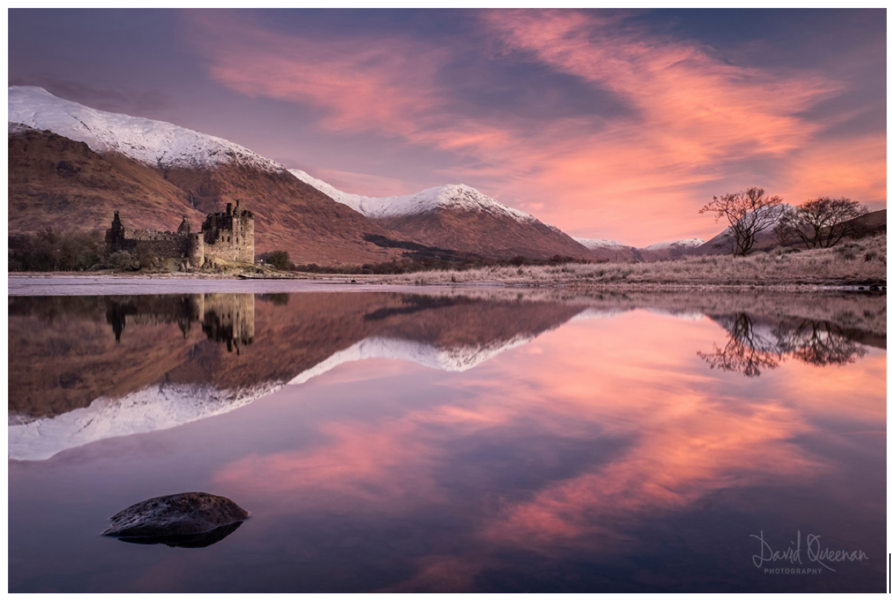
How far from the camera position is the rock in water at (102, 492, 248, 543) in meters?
3.49

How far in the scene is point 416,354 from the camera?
10.5 m

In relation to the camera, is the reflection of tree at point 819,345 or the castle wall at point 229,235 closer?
the reflection of tree at point 819,345

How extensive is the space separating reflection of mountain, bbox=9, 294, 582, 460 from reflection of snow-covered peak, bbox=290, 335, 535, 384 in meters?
0.02

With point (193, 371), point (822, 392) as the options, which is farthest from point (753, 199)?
point (193, 371)

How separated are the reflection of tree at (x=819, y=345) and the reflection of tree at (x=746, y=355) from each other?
13.0 inches

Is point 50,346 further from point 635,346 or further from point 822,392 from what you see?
point 822,392

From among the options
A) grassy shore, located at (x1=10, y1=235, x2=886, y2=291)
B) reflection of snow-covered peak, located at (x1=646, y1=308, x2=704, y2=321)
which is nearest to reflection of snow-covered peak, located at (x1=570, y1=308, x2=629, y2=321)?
reflection of snow-covered peak, located at (x1=646, y1=308, x2=704, y2=321)

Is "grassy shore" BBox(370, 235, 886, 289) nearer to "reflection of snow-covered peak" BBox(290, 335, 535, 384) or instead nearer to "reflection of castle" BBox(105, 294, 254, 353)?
"reflection of castle" BBox(105, 294, 254, 353)

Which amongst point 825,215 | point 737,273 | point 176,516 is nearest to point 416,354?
point 176,516

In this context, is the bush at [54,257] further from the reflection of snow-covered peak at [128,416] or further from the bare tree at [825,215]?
the bare tree at [825,215]

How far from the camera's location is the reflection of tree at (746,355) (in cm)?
886

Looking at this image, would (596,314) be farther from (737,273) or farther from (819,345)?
(737,273)

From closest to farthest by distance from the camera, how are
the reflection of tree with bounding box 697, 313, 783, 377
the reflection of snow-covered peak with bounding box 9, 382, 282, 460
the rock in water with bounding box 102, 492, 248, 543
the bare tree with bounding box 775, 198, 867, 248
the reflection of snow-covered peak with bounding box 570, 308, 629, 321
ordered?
the rock in water with bounding box 102, 492, 248, 543 < the reflection of snow-covered peak with bounding box 9, 382, 282, 460 < the reflection of tree with bounding box 697, 313, 783, 377 < the reflection of snow-covered peak with bounding box 570, 308, 629, 321 < the bare tree with bounding box 775, 198, 867, 248

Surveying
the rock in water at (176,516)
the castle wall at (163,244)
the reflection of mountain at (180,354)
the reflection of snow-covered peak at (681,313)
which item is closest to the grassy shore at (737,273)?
the reflection of snow-covered peak at (681,313)
